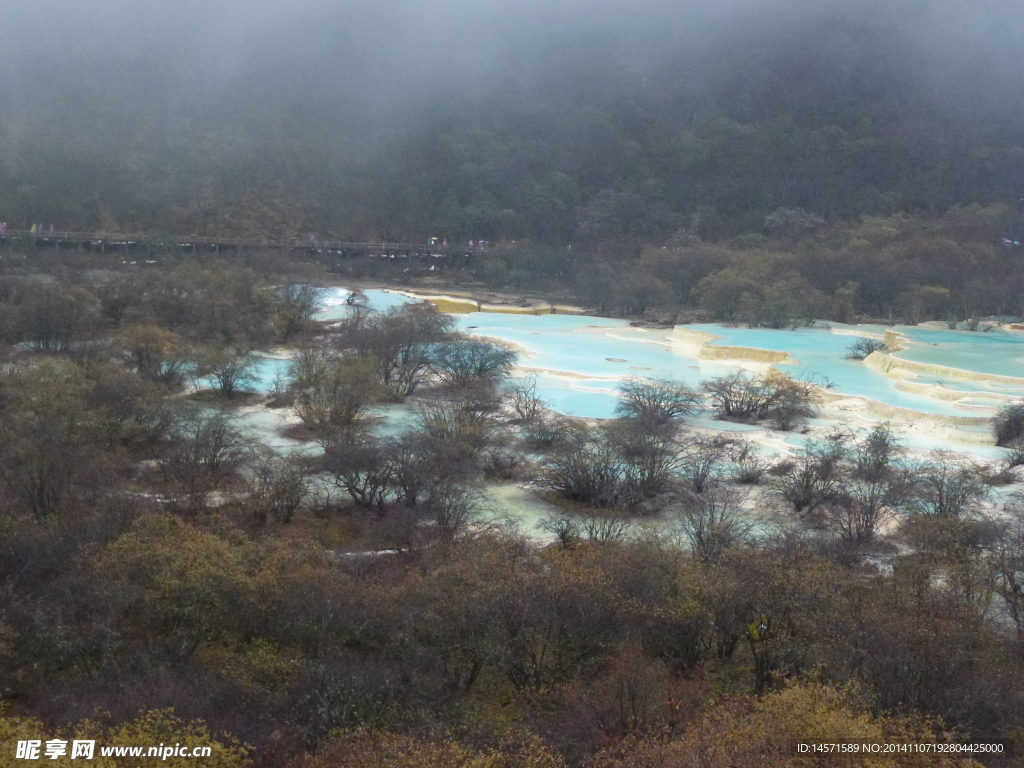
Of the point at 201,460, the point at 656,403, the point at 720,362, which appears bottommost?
the point at 201,460

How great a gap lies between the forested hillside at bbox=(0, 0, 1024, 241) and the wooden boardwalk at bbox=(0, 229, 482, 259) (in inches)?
148

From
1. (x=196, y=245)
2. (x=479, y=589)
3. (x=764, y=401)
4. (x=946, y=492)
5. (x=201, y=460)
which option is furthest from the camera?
(x=196, y=245)

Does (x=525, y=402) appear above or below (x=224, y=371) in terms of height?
above

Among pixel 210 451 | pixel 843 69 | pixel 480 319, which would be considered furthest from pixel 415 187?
pixel 210 451

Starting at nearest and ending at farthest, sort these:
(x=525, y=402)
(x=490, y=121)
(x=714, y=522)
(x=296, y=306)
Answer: (x=714, y=522), (x=525, y=402), (x=296, y=306), (x=490, y=121)

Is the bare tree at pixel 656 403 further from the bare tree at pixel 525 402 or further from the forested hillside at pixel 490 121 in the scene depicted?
the forested hillside at pixel 490 121

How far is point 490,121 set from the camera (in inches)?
3051

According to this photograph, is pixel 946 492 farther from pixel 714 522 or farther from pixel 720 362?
pixel 720 362

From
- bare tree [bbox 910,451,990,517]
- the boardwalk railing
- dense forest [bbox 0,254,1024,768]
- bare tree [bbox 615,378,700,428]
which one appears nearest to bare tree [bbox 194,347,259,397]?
dense forest [bbox 0,254,1024,768]

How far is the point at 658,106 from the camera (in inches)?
3118

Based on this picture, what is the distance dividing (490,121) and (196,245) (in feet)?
97.7

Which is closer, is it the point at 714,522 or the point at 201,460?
the point at 714,522

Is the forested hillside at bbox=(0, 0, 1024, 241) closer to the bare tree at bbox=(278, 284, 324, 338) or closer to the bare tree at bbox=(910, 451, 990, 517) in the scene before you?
the bare tree at bbox=(278, 284, 324, 338)

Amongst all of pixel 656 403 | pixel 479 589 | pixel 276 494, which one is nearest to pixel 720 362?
pixel 656 403
